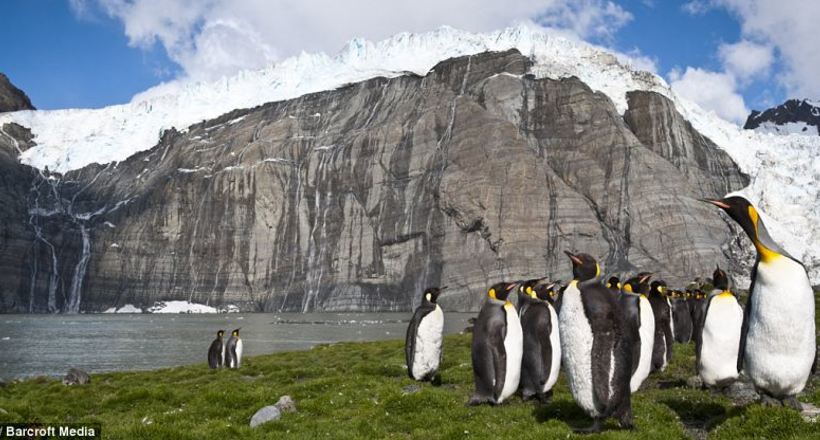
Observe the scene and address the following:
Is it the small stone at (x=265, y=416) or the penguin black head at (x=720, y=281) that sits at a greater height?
the penguin black head at (x=720, y=281)

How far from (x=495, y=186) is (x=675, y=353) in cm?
12256

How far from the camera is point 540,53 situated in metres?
178

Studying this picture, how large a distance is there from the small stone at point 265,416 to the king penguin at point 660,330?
1016cm

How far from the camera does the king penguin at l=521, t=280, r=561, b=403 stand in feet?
47.1

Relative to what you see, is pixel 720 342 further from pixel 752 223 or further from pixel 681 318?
pixel 681 318

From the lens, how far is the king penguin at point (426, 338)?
1830 cm

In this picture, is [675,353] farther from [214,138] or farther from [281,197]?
[214,138]

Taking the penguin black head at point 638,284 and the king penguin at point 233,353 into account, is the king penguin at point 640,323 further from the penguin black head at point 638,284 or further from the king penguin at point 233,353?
the king penguin at point 233,353

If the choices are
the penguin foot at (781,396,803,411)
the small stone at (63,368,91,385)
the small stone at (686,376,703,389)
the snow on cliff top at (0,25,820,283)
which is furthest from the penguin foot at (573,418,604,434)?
the snow on cliff top at (0,25,820,283)

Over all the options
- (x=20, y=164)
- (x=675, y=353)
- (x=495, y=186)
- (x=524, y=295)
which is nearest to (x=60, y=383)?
(x=524, y=295)

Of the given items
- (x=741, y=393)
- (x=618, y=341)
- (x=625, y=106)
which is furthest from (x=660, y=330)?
(x=625, y=106)

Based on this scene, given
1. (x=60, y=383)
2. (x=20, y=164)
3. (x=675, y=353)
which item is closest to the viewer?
(x=675, y=353)

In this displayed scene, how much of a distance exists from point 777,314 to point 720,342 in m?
4.83

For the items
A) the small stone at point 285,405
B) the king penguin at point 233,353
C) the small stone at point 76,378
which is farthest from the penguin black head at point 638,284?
the small stone at point 76,378
